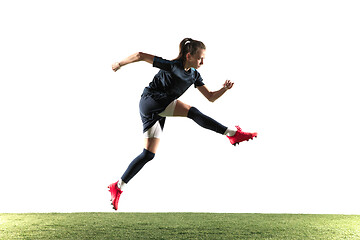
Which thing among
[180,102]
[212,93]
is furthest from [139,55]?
[212,93]

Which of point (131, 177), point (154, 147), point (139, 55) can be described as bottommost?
point (131, 177)

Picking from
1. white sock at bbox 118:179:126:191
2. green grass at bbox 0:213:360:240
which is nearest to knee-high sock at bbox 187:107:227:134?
white sock at bbox 118:179:126:191

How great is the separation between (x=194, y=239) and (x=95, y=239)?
900 mm

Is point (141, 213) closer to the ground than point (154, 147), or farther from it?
closer to the ground

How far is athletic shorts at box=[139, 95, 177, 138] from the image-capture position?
3555 mm

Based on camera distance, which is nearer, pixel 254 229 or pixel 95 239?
pixel 95 239

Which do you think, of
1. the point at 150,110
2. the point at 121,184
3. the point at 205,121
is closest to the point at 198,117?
the point at 205,121

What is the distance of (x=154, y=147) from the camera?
12.2ft

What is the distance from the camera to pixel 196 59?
3.51 meters

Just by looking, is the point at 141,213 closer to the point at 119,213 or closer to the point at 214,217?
the point at 119,213

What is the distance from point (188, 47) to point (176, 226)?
1970 millimetres

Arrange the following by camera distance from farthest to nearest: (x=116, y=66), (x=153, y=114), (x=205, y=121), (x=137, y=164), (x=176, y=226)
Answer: (x=176, y=226) < (x=137, y=164) < (x=153, y=114) < (x=205, y=121) < (x=116, y=66)

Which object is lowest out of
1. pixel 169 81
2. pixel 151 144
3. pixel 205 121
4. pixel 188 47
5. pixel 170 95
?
pixel 151 144

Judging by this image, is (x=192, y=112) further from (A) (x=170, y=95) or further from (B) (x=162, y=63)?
(B) (x=162, y=63)
